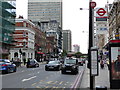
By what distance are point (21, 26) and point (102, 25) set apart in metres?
62.8

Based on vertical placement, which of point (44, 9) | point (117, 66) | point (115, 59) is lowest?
point (117, 66)

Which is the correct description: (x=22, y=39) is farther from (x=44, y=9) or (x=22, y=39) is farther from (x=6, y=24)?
(x=44, y=9)

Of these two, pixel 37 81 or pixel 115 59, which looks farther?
pixel 37 81

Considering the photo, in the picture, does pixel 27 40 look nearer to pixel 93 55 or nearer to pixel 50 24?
pixel 93 55

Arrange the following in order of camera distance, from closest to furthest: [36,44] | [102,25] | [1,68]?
[102,25], [1,68], [36,44]

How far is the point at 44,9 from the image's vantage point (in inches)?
7387

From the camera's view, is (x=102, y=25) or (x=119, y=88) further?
(x=119, y=88)

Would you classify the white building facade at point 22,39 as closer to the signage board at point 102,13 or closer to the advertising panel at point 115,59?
the advertising panel at point 115,59

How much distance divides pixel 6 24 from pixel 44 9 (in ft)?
442

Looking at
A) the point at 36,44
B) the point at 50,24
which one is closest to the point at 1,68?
the point at 36,44

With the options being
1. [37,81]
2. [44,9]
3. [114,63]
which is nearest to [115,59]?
[114,63]

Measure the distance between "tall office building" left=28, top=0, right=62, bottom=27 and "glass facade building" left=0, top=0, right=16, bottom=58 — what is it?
125 meters

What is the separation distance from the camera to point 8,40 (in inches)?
2194

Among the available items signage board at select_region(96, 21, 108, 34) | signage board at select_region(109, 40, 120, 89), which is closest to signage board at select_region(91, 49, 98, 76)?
signage board at select_region(96, 21, 108, 34)
